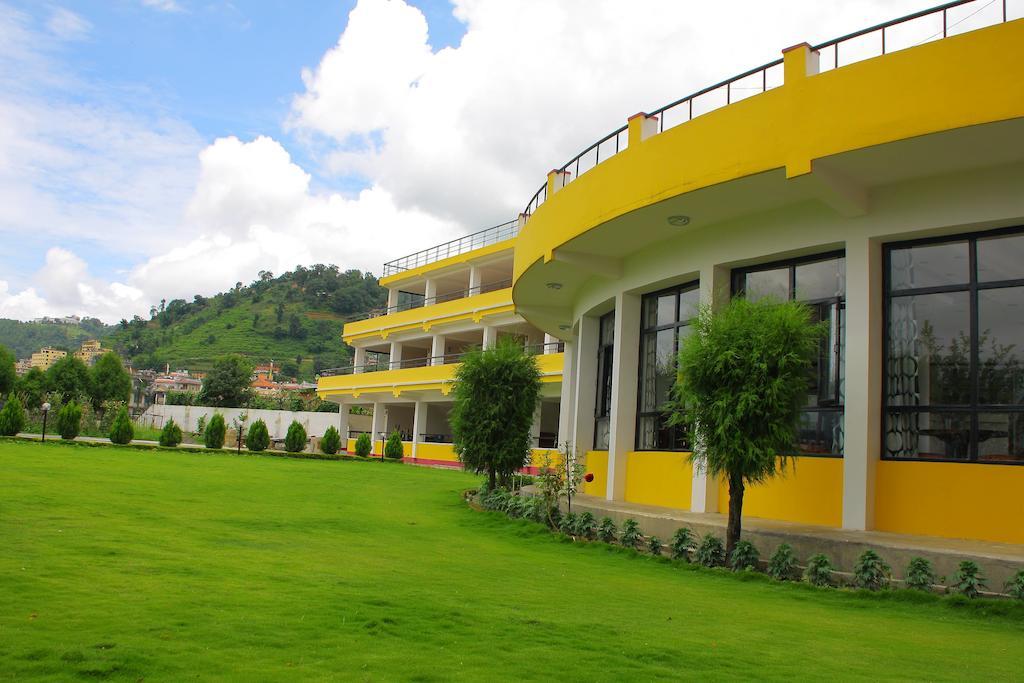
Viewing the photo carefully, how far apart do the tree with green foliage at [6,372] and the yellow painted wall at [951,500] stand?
57.8m

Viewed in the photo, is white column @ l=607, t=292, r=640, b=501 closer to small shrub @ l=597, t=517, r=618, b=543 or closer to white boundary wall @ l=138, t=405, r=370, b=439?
small shrub @ l=597, t=517, r=618, b=543

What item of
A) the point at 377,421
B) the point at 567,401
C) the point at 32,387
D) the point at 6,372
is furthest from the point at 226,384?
the point at 567,401

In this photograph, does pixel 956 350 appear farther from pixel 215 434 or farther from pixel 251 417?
pixel 251 417

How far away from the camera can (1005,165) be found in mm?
10086

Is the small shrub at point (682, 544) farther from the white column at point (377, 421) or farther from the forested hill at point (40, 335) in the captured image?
the forested hill at point (40, 335)

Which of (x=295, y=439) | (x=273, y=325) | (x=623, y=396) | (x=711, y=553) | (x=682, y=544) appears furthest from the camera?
(x=273, y=325)

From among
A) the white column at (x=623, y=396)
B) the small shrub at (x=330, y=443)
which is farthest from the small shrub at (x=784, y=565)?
the small shrub at (x=330, y=443)

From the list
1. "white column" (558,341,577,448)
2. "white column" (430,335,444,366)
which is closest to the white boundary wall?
"white column" (430,335,444,366)

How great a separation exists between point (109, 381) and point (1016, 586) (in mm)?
63407

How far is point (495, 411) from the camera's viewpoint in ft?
59.0

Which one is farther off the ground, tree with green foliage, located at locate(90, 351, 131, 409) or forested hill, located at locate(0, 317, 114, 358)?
forested hill, located at locate(0, 317, 114, 358)

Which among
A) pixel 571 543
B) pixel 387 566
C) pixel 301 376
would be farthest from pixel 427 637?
pixel 301 376

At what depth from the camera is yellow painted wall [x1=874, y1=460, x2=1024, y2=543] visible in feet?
32.0

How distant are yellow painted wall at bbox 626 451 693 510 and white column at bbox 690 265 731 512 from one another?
14.3 inches
